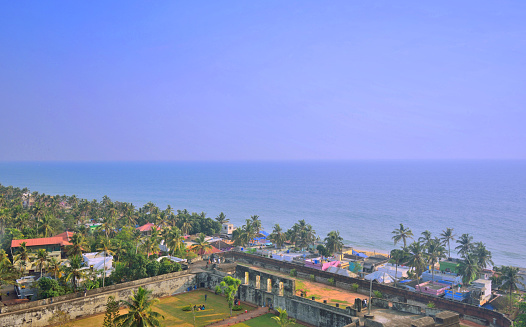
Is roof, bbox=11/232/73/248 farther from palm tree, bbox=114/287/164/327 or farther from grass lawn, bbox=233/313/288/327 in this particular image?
palm tree, bbox=114/287/164/327

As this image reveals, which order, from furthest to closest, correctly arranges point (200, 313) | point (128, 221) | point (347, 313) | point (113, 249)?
1. point (128, 221)
2. point (113, 249)
3. point (200, 313)
4. point (347, 313)

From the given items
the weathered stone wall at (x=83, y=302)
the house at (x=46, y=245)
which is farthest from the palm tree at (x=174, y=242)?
the house at (x=46, y=245)

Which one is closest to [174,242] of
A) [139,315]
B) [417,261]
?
[139,315]

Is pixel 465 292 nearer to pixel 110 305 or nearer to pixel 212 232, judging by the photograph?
pixel 110 305

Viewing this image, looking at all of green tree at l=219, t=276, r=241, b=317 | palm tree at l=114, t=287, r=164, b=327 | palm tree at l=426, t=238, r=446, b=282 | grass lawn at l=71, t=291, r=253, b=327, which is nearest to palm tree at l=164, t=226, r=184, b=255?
grass lawn at l=71, t=291, r=253, b=327

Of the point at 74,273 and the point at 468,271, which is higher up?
the point at 74,273

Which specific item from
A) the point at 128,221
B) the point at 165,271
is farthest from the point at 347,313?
the point at 128,221

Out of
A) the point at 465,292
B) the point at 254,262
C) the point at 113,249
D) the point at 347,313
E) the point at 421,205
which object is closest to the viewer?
the point at 347,313

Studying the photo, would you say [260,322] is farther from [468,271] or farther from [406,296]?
[468,271]
